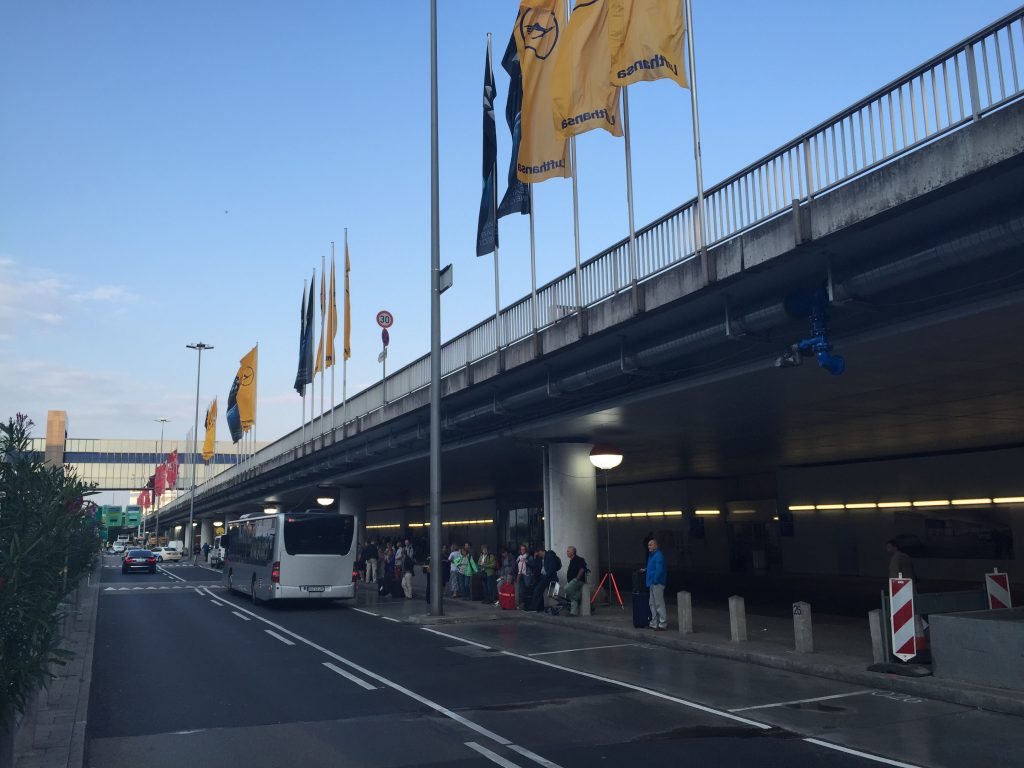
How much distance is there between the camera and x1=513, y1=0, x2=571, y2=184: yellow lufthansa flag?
19.6m

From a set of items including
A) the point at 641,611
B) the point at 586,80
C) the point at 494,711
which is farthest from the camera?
the point at 641,611

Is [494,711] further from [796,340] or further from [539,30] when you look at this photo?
[539,30]

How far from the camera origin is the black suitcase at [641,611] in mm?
18188

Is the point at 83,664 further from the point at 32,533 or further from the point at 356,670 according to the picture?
the point at 32,533

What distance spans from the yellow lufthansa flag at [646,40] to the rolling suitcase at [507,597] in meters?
14.3

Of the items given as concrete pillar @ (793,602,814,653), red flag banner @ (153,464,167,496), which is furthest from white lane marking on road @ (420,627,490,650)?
red flag banner @ (153,464,167,496)

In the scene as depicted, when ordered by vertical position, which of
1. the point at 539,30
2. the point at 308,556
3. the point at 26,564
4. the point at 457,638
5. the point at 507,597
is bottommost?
the point at 457,638

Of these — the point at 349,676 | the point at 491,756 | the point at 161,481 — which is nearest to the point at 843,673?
the point at 491,756

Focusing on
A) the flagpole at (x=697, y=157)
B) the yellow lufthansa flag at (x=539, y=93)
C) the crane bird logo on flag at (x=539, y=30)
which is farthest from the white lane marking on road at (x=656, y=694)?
the crane bird logo on flag at (x=539, y=30)

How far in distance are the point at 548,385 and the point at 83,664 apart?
434 inches

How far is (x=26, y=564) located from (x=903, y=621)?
37.2ft

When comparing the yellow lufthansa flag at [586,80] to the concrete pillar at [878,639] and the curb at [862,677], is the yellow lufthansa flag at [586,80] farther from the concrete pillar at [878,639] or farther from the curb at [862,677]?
the concrete pillar at [878,639]

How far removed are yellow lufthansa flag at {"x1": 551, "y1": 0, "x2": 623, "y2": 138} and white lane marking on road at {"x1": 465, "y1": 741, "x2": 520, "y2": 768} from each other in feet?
41.3

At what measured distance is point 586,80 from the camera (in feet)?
57.6
